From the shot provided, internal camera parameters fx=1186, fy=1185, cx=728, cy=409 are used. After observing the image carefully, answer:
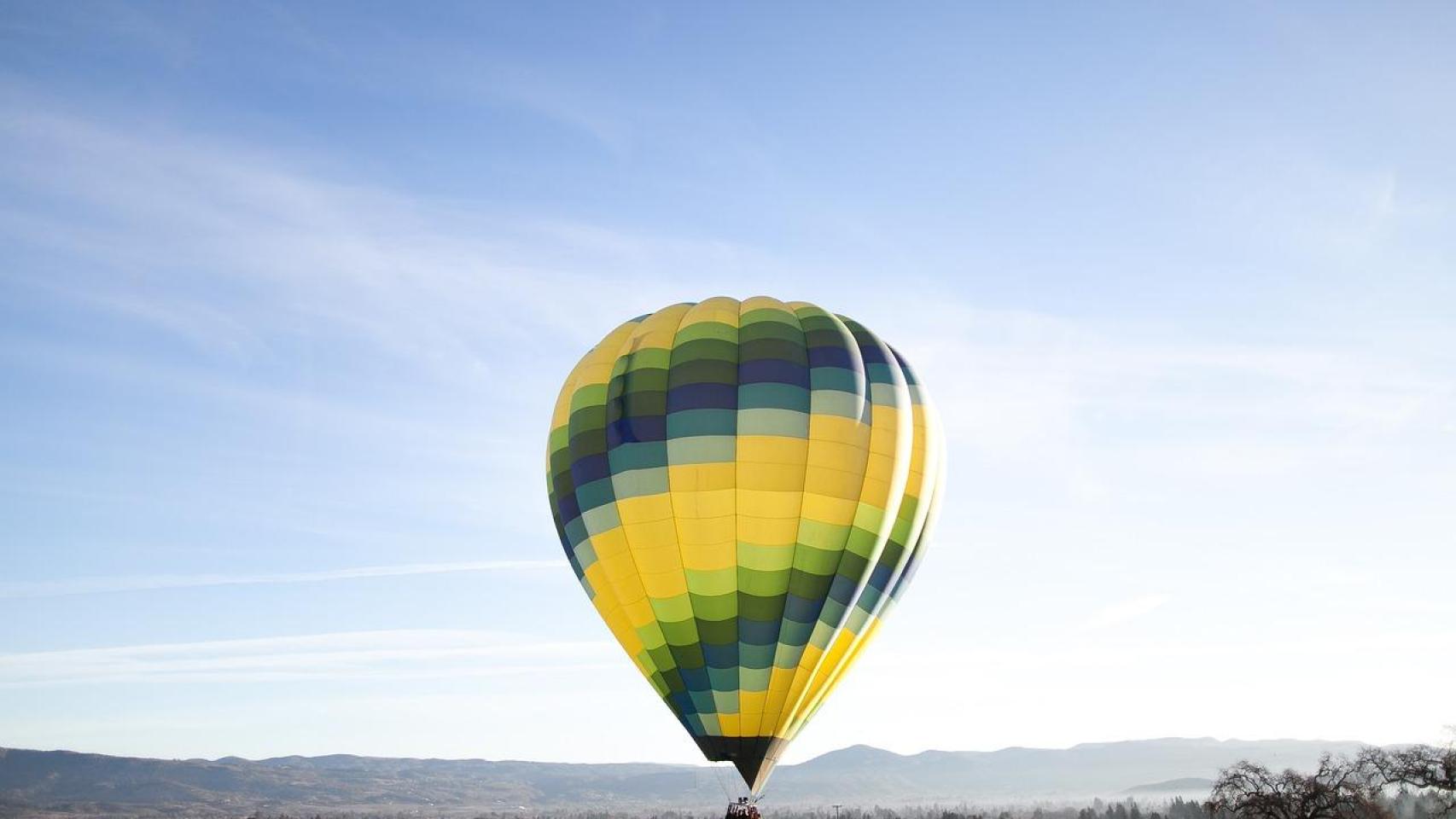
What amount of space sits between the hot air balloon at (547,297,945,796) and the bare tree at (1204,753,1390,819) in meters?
41.6

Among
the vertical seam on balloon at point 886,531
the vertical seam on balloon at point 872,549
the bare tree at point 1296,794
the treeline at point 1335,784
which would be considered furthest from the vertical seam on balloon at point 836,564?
the treeline at point 1335,784

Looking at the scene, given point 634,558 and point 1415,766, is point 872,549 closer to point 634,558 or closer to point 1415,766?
point 634,558

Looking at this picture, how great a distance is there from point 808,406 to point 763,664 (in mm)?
6883

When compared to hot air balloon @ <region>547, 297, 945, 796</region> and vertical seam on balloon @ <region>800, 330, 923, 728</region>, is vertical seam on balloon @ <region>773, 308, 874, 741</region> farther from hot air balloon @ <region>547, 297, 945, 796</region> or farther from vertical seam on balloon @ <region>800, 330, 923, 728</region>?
vertical seam on balloon @ <region>800, 330, 923, 728</region>

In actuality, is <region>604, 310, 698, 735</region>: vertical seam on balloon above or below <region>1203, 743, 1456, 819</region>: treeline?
above

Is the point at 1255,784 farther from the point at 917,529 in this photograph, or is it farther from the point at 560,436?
the point at 560,436

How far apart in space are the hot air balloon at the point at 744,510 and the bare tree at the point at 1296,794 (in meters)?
41.6

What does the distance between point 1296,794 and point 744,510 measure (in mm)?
53362

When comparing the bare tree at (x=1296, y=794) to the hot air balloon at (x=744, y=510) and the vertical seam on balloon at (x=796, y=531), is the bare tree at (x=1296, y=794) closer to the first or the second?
the hot air balloon at (x=744, y=510)

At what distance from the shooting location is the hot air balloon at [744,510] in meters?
30.7

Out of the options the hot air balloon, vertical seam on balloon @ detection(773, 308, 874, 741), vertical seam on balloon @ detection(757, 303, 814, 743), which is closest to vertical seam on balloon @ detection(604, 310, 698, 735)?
the hot air balloon

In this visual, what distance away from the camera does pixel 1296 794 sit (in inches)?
2692

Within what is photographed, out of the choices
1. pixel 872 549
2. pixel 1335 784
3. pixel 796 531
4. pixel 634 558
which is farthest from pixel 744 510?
pixel 1335 784

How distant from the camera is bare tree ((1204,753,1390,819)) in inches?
2586
